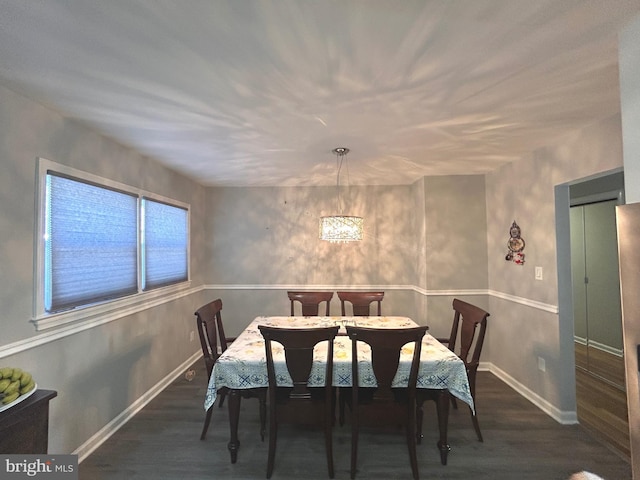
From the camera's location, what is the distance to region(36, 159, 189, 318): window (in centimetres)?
198

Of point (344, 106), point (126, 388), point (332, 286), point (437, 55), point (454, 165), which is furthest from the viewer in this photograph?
point (332, 286)

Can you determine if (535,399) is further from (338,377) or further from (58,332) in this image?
(58,332)

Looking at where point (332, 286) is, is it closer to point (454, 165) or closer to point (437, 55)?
point (454, 165)

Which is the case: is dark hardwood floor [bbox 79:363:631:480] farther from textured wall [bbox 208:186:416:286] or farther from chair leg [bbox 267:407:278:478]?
textured wall [bbox 208:186:416:286]

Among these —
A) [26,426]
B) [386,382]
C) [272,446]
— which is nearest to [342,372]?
[386,382]

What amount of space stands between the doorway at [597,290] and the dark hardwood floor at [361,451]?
0.97 meters

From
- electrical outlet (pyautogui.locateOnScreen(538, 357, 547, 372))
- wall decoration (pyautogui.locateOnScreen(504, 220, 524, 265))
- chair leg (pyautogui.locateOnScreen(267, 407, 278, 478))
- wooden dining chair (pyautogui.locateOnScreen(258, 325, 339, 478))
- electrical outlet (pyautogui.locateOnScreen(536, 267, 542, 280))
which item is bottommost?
chair leg (pyautogui.locateOnScreen(267, 407, 278, 478))

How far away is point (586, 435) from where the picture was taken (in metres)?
2.45

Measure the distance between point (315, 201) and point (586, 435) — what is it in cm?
361

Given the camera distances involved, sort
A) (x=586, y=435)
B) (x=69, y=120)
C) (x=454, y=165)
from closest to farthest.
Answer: (x=69, y=120) < (x=586, y=435) < (x=454, y=165)

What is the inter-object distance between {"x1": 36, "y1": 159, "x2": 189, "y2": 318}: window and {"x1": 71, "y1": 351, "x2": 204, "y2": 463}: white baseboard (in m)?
0.98

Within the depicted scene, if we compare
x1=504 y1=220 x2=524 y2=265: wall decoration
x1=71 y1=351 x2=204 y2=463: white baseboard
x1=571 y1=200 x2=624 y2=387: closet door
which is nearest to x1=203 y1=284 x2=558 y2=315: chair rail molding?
x1=504 y1=220 x2=524 y2=265: wall decoration

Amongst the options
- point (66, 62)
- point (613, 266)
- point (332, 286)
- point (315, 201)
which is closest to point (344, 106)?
point (66, 62)

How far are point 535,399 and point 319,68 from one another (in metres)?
3.42
